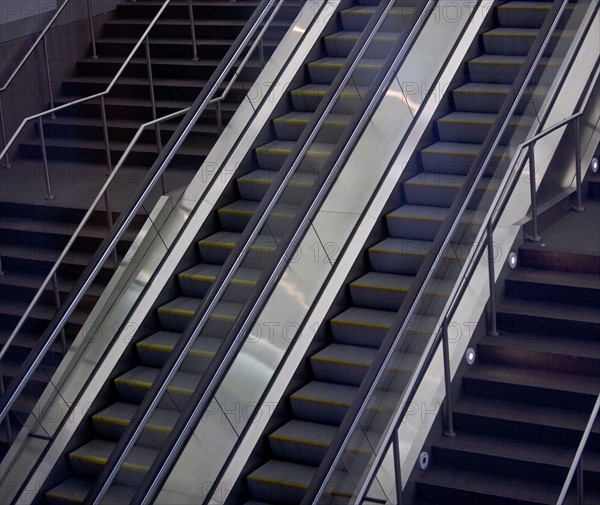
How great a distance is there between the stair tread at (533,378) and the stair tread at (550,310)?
0.35 m

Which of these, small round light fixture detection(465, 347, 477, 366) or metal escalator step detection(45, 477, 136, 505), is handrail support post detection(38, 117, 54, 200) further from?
small round light fixture detection(465, 347, 477, 366)

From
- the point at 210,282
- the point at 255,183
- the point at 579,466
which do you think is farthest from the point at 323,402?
the point at 255,183

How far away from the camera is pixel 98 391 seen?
715 centimetres

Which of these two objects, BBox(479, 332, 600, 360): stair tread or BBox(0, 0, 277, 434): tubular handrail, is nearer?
BBox(479, 332, 600, 360): stair tread

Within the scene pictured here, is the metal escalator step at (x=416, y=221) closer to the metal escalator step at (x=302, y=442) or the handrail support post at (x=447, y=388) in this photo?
the handrail support post at (x=447, y=388)

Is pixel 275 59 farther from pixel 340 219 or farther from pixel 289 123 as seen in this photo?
pixel 340 219

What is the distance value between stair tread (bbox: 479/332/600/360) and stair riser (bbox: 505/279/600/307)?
11.0 inches

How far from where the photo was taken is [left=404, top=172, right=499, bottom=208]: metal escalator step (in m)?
7.26

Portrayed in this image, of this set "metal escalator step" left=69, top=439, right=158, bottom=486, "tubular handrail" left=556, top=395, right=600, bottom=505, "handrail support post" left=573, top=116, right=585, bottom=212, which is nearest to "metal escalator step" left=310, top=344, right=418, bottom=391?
"metal escalator step" left=69, top=439, right=158, bottom=486

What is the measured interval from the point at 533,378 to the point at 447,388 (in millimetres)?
556

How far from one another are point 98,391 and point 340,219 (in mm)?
1998

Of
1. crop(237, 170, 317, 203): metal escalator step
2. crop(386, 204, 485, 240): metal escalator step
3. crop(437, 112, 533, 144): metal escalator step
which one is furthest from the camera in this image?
crop(237, 170, 317, 203): metal escalator step

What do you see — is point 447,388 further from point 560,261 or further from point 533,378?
point 560,261

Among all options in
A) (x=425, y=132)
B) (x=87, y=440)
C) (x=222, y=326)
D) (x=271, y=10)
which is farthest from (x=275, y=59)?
(x=87, y=440)
